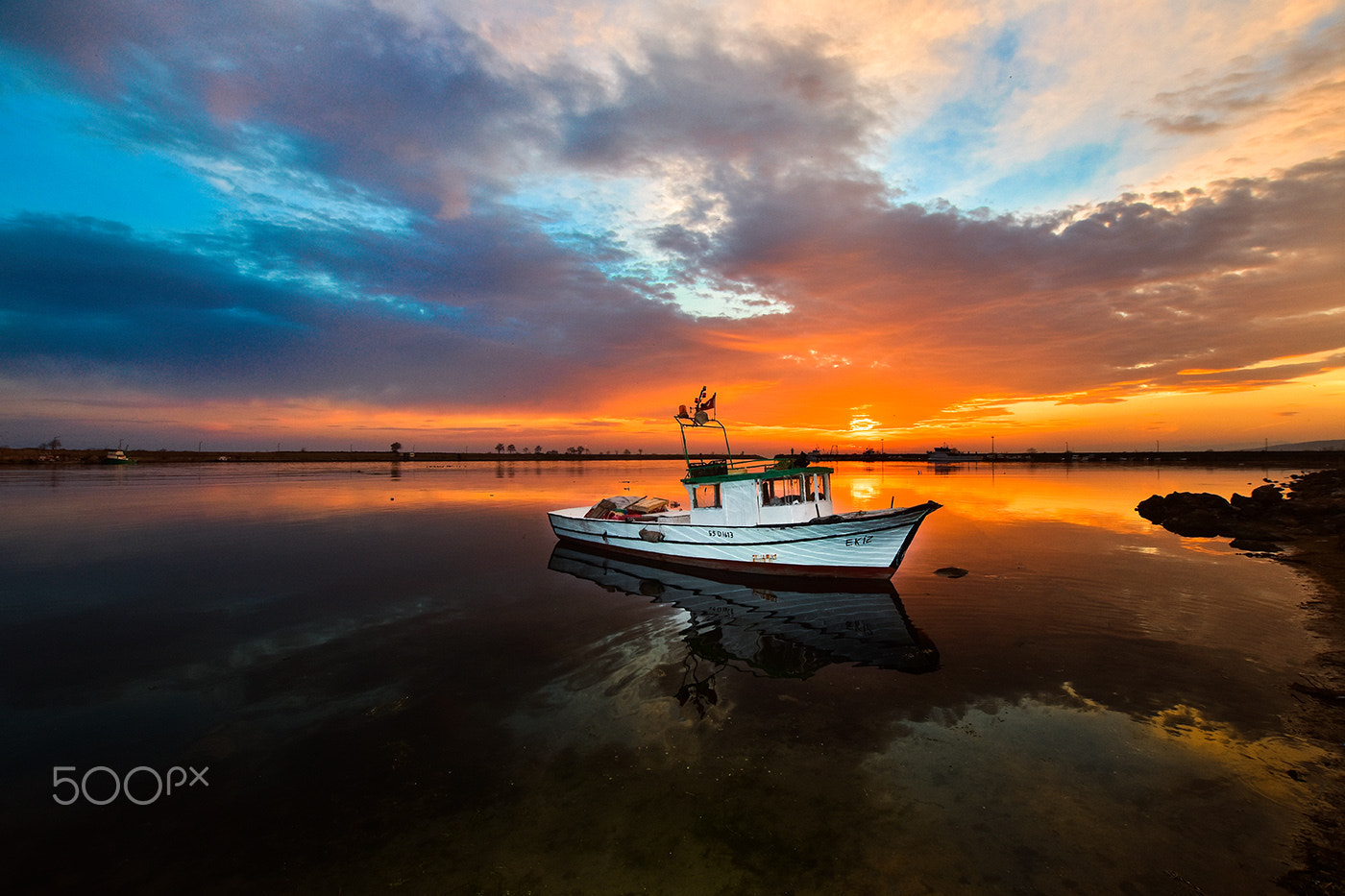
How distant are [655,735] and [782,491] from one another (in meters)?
13.9

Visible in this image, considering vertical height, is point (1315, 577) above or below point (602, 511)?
below

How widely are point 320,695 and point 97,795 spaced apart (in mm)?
3349

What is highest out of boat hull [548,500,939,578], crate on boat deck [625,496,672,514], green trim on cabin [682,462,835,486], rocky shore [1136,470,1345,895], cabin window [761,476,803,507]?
green trim on cabin [682,462,835,486]

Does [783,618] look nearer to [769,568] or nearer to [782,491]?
[769,568]

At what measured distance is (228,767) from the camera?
8.12m

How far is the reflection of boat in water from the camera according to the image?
12.6m

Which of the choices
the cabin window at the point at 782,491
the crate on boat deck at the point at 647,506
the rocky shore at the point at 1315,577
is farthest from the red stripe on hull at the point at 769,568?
the rocky shore at the point at 1315,577

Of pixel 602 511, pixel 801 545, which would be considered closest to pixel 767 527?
pixel 801 545

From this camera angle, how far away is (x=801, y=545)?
755 inches

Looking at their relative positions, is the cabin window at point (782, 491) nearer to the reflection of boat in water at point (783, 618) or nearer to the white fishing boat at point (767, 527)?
the white fishing boat at point (767, 527)

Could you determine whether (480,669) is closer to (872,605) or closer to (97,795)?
(97,795)

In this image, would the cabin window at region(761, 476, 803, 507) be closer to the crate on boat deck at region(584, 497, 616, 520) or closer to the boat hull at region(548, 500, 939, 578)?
the boat hull at region(548, 500, 939, 578)

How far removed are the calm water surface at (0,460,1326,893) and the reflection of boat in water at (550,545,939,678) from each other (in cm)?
14

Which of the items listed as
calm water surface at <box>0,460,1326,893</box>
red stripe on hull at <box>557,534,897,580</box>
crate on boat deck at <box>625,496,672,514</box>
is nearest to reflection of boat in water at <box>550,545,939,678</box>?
calm water surface at <box>0,460,1326,893</box>
